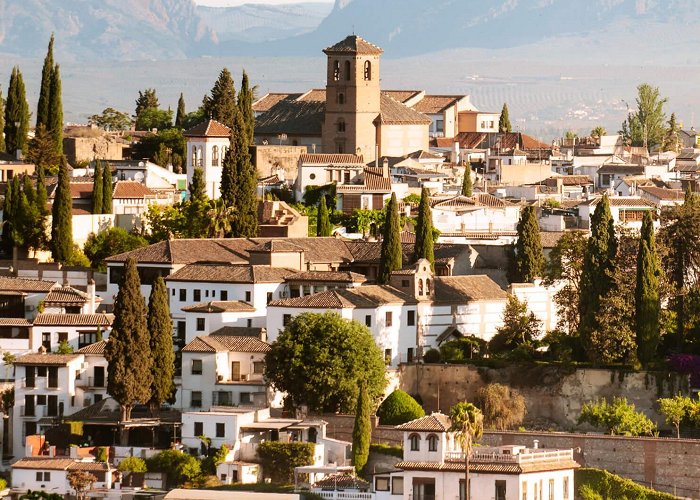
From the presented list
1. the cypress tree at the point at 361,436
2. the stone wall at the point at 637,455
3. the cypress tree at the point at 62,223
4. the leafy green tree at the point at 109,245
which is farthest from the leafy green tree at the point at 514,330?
the cypress tree at the point at 62,223

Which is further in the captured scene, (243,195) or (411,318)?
(243,195)

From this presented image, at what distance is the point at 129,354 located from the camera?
241 feet

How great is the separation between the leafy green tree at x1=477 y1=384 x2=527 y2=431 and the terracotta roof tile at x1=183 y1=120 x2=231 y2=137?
102 ft

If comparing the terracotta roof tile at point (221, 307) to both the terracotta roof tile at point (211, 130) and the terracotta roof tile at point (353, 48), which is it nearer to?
the terracotta roof tile at point (211, 130)

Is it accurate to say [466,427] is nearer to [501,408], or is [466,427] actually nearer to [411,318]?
[501,408]

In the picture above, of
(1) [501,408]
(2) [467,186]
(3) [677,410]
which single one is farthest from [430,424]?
(2) [467,186]

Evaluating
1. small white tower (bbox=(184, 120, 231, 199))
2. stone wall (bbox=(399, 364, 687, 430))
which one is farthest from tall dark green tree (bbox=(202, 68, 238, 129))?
stone wall (bbox=(399, 364, 687, 430))

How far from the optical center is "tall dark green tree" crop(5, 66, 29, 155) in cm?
11025

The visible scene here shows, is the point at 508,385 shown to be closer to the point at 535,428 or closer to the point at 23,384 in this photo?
the point at 535,428

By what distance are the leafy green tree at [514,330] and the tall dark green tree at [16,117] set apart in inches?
1470

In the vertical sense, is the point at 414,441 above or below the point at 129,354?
below

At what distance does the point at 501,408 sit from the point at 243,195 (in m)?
21.9

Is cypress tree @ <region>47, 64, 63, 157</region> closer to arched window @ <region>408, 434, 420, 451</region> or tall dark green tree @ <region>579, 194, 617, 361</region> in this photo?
tall dark green tree @ <region>579, 194, 617, 361</region>

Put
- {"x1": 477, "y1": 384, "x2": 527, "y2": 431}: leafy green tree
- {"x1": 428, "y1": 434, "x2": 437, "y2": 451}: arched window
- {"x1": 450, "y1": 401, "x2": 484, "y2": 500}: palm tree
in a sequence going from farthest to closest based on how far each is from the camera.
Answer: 1. {"x1": 477, "y1": 384, "x2": 527, "y2": 431}: leafy green tree
2. {"x1": 428, "y1": 434, "x2": 437, "y2": 451}: arched window
3. {"x1": 450, "y1": 401, "x2": 484, "y2": 500}: palm tree
